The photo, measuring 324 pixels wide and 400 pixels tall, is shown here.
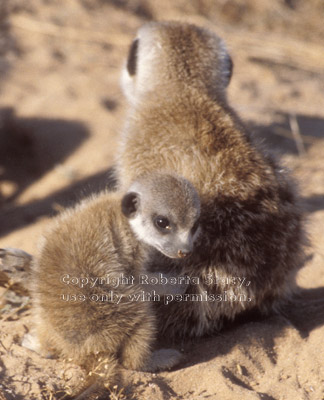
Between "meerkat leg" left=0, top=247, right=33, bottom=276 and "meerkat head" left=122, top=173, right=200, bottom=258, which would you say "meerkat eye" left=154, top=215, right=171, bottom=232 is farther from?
"meerkat leg" left=0, top=247, right=33, bottom=276

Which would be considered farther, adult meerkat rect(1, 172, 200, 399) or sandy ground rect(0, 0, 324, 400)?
sandy ground rect(0, 0, 324, 400)

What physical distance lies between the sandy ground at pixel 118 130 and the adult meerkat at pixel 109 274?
13 centimetres

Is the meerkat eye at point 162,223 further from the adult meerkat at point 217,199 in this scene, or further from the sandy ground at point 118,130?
the sandy ground at point 118,130

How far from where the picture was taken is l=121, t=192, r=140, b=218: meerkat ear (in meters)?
2.79

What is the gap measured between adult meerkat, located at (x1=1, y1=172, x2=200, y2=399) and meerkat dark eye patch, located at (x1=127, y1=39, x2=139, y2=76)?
1.41 meters

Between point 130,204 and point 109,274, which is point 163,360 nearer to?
point 109,274

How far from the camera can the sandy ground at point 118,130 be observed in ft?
8.51

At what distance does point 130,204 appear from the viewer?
9.19 feet

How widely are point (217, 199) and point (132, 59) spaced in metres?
1.58

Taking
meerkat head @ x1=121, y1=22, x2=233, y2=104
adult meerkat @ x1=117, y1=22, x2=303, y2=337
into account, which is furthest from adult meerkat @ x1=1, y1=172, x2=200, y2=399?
meerkat head @ x1=121, y1=22, x2=233, y2=104

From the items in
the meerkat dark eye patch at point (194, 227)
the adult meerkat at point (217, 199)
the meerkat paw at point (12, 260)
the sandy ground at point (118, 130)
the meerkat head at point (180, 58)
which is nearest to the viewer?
the sandy ground at point (118, 130)

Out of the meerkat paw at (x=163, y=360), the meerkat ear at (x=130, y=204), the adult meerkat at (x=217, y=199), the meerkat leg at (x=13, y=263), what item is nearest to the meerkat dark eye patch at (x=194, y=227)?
the adult meerkat at (x=217, y=199)

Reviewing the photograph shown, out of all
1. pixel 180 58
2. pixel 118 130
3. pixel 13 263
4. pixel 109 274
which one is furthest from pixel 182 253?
pixel 118 130

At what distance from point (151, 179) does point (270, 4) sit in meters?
7.15
